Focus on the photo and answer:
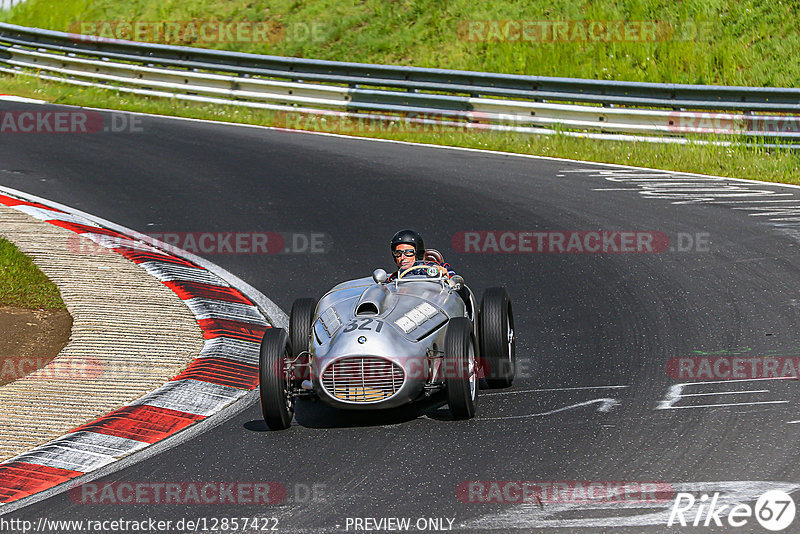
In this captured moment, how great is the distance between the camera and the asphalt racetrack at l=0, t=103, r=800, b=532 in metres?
6.01

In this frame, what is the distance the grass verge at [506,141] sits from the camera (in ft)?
51.5

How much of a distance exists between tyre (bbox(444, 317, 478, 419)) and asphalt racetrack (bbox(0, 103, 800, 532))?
14 centimetres

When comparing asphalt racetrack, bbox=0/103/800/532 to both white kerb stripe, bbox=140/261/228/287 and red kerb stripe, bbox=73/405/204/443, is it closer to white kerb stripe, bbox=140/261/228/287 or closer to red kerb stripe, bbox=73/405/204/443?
red kerb stripe, bbox=73/405/204/443

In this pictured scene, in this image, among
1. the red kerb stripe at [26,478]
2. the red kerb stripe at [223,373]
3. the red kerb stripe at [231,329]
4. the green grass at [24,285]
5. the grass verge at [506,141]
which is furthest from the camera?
the grass verge at [506,141]

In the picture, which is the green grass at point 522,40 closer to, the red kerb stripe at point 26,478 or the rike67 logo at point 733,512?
the rike67 logo at point 733,512

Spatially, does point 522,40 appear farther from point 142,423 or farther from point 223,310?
point 142,423

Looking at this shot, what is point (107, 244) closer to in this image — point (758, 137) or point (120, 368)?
point (120, 368)

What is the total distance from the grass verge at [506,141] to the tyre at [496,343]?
8242 mm

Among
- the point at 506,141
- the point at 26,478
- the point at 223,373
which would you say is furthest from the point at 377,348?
the point at 506,141

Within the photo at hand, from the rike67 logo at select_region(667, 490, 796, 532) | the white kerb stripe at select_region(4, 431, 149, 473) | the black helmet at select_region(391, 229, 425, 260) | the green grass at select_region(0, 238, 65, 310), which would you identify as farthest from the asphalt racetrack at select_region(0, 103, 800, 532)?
the green grass at select_region(0, 238, 65, 310)

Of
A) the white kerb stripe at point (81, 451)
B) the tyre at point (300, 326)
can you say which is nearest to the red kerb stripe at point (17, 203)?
the tyre at point (300, 326)

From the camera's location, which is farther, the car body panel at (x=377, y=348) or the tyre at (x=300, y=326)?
the tyre at (x=300, y=326)

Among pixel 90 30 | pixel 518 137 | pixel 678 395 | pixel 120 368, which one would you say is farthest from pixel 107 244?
pixel 90 30

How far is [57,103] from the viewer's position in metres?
21.9
